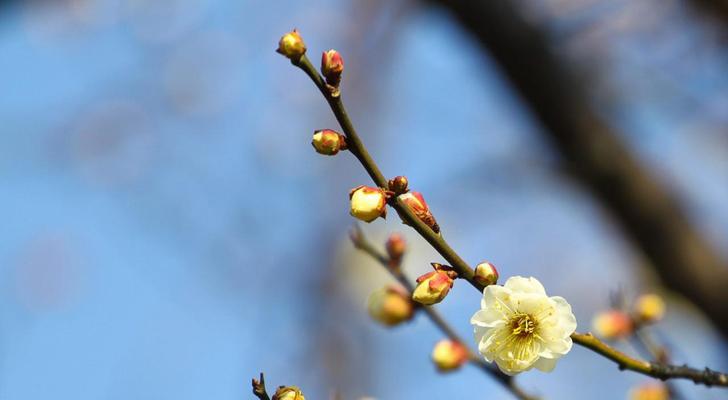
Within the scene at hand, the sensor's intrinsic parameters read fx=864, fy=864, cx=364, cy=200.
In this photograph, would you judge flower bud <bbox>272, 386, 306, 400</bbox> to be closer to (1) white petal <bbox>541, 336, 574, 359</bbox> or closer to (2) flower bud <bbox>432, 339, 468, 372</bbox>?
(1) white petal <bbox>541, 336, 574, 359</bbox>

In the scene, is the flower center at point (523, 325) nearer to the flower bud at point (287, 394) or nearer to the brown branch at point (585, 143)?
the flower bud at point (287, 394)

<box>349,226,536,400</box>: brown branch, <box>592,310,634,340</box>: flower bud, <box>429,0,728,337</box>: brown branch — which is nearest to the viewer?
<box>349,226,536,400</box>: brown branch

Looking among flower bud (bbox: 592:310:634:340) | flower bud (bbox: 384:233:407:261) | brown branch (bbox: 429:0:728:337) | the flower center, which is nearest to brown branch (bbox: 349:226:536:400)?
flower bud (bbox: 384:233:407:261)

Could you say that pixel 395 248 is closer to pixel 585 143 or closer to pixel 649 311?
pixel 649 311

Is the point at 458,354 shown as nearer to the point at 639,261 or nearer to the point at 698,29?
the point at 639,261

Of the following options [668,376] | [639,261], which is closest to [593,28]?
[639,261]

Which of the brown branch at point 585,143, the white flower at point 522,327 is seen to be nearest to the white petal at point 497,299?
the white flower at point 522,327

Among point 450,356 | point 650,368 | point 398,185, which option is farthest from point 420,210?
point 450,356
